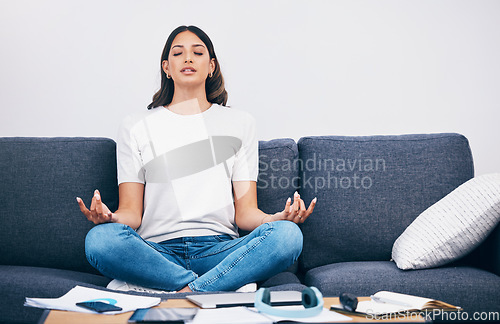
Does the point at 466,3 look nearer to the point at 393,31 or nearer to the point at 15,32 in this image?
the point at 393,31

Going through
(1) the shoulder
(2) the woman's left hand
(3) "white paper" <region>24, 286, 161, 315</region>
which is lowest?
(3) "white paper" <region>24, 286, 161, 315</region>

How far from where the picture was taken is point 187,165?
75.7 inches

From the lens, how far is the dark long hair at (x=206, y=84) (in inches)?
83.4

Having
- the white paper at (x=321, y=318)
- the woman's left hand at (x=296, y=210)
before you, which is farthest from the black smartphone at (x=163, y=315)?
the woman's left hand at (x=296, y=210)

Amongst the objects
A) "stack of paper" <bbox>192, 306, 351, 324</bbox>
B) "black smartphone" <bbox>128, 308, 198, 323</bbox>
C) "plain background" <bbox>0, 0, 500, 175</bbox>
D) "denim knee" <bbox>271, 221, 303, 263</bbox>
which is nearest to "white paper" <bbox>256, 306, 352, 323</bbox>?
"stack of paper" <bbox>192, 306, 351, 324</bbox>

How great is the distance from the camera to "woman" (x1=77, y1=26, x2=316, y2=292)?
1.51 meters

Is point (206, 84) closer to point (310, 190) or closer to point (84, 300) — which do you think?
point (310, 190)

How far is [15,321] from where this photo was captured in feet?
4.99

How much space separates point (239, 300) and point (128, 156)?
1.03 m

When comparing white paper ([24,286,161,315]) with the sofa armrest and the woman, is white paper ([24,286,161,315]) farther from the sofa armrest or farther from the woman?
the sofa armrest

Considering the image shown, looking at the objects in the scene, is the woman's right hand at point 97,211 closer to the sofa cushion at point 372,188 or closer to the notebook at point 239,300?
the notebook at point 239,300

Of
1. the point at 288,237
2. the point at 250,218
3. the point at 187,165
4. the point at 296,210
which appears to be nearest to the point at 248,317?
the point at 288,237

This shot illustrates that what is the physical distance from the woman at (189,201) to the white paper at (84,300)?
0.37 metres

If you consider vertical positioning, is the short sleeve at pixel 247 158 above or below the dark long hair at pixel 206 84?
below
